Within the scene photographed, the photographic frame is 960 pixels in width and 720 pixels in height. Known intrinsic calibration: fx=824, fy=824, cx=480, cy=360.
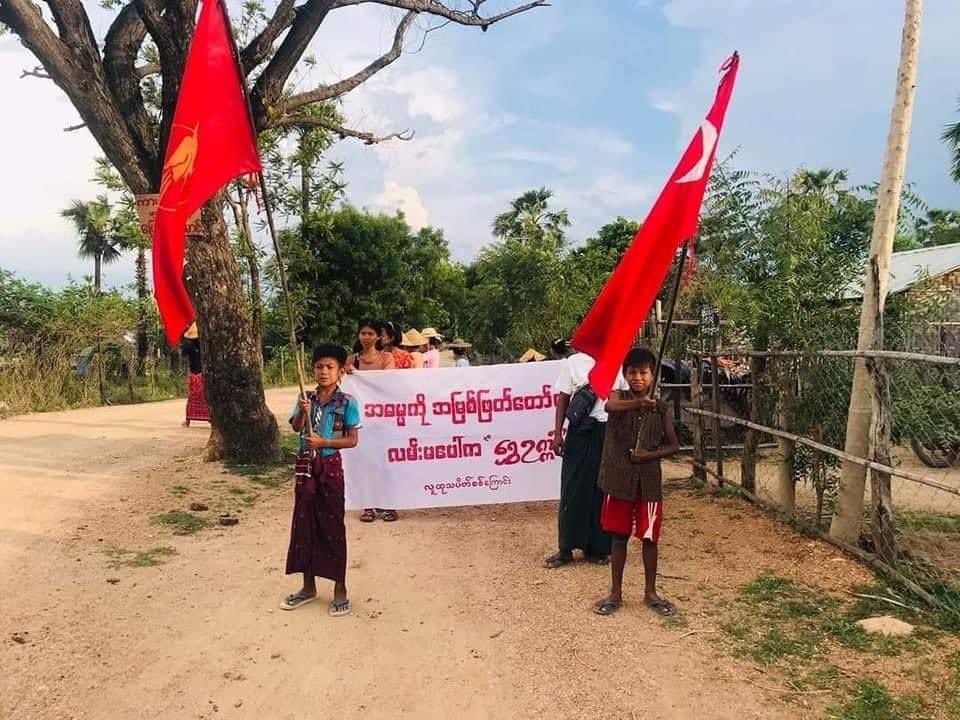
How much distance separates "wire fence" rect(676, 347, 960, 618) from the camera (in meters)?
5.20

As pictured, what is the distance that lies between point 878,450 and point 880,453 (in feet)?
0.07

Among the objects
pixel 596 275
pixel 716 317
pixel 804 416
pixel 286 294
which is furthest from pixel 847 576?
pixel 596 275

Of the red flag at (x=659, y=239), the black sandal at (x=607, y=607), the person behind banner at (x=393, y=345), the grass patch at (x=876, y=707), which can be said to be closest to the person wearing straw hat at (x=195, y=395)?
the person behind banner at (x=393, y=345)

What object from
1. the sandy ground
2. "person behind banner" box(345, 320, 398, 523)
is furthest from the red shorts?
"person behind banner" box(345, 320, 398, 523)

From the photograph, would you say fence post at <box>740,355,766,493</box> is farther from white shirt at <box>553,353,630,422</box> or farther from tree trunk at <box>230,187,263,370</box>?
tree trunk at <box>230,187,263,370</box>

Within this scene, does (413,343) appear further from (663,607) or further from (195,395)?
(663,607)

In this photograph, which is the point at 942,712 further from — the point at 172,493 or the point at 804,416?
the point at 172,493

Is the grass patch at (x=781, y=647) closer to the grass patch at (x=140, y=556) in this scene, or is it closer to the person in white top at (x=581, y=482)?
the person in white top at (x=581, y=482)

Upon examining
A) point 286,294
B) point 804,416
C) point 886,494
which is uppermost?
point 286,294

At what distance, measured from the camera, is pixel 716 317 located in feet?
26.2

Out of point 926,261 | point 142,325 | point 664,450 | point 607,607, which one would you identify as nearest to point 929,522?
point 664,450

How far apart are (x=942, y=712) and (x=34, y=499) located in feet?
24.3

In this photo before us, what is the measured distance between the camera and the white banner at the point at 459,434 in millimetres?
7395

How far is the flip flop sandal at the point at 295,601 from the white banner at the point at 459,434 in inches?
92.2
